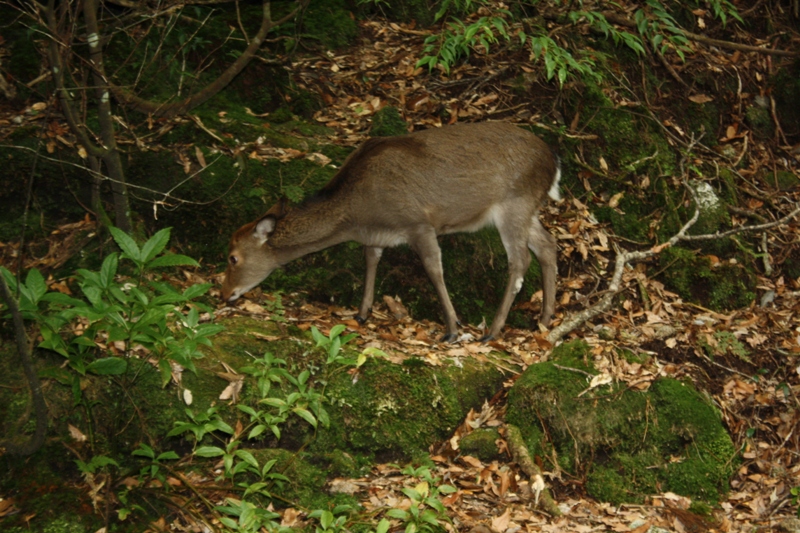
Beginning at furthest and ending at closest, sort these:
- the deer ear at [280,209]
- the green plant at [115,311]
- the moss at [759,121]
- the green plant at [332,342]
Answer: the moss at [759,121]
the deer ear at [280,209]
the green plant at [332,342]
the green plant at [115,311]

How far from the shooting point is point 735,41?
1165 cm

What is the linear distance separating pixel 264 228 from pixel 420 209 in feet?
4.83

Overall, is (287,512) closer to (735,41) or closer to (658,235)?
(658,235)

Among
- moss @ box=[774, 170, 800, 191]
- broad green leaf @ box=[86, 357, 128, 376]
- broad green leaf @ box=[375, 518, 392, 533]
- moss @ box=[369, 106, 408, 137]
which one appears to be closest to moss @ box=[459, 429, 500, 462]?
broad green leaf @ box=[375, 518, 392, 533]

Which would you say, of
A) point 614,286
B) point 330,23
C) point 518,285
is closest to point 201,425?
point 518,285

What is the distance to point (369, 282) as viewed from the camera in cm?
801

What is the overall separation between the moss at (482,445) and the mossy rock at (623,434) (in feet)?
0.83

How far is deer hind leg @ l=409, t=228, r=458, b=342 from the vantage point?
25.1 ft

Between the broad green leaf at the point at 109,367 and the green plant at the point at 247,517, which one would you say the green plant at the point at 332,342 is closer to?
the green plant at the point at 247,517

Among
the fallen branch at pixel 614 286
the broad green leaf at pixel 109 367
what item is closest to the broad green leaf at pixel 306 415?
the broad green leaf at pixel 109 367

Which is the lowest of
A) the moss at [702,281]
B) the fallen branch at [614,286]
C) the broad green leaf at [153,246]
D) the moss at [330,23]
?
the moss at [702,281]

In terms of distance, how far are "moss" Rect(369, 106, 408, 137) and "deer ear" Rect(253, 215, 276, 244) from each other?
187 cm

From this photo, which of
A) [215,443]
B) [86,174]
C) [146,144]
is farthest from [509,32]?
[215,443]

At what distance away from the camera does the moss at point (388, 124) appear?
29.2ft
